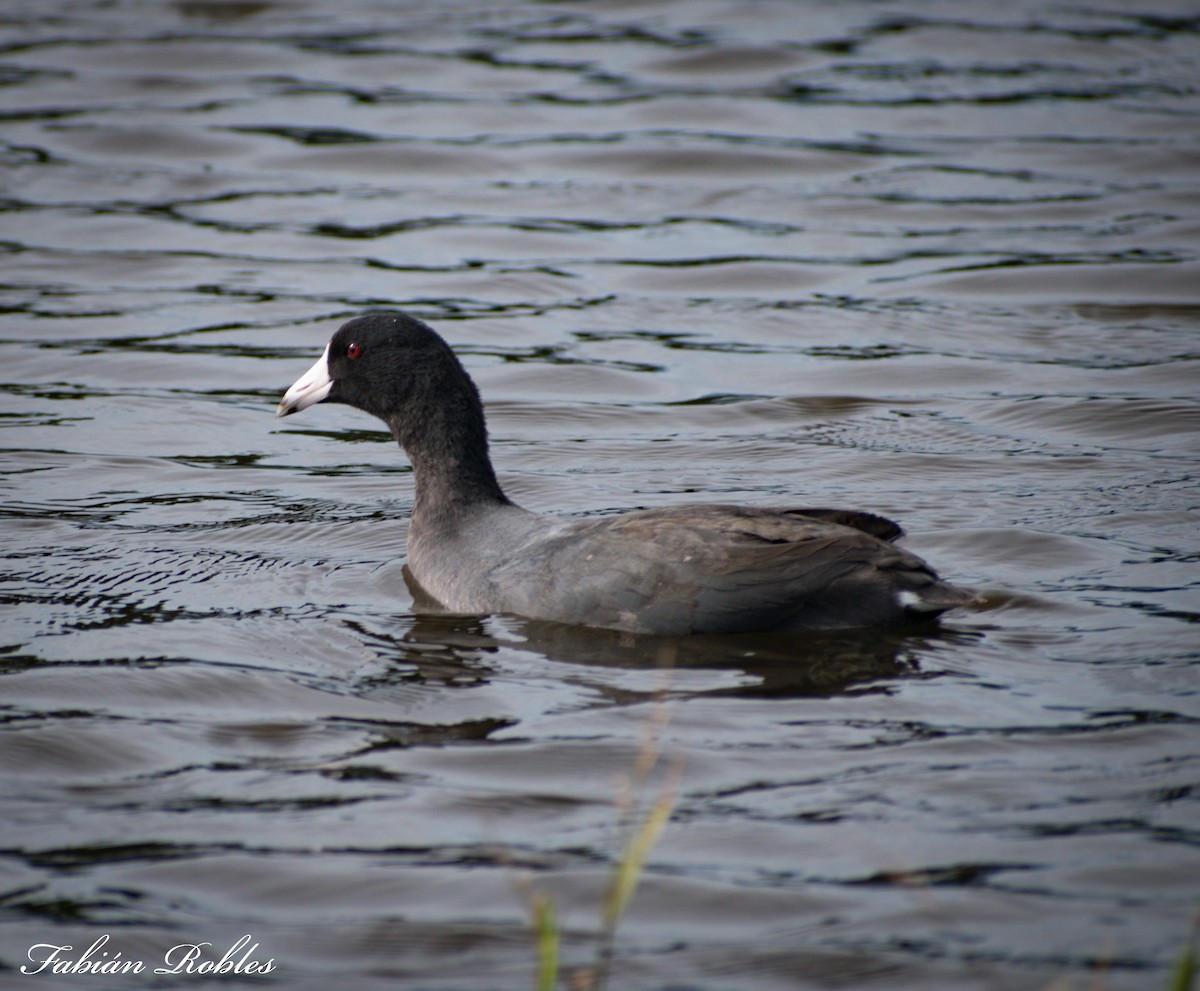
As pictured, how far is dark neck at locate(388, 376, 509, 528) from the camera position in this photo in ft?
20.7

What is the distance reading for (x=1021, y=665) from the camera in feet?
16.9

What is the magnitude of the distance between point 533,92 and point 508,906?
40.1 ft

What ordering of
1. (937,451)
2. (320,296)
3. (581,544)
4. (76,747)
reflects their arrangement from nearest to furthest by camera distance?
(76,747) → (581,544) → (937,451) → (320,296)

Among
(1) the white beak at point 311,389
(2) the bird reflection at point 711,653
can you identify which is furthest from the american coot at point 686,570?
(1) the white beak at point 311,389

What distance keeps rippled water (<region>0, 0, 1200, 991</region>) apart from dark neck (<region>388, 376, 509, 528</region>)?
1.29 ft

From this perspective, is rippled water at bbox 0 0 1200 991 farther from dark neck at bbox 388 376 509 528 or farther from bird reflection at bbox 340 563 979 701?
dark neck at bbox 388 376 509 528

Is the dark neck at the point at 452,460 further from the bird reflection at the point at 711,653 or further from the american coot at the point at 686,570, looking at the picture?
the bird reflection at the point at 711,653

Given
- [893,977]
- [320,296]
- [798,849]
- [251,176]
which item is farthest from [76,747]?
[251,176]

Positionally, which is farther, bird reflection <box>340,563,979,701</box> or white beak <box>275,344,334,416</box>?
white beak <box>275,344,334,416</box>

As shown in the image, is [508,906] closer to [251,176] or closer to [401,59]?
[251,176]

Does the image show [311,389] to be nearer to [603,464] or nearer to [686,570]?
[603,464]

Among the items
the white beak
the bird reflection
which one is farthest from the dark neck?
the bird reflection

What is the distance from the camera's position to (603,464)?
787 cm

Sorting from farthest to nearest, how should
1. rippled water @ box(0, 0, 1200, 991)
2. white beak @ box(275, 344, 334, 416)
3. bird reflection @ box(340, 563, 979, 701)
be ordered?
white beak @ box(275, 344, 334, 416) < bird reflection @ box(340, 563, 979, 701) < rippled water @ box(0, 0, 1200, 991)
